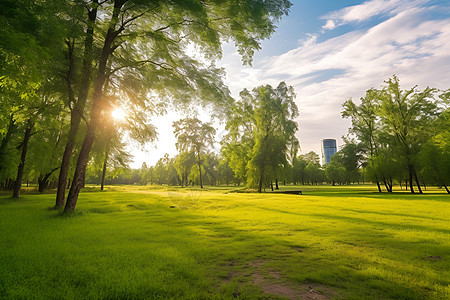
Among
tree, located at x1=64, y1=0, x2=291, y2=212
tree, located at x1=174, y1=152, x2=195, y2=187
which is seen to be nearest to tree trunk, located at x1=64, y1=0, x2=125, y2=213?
tree, located at x1=64, y1=0, x2=291, y2=212

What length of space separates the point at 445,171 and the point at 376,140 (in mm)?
12594

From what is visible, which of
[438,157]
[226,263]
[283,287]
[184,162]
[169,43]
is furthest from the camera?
[184,162]

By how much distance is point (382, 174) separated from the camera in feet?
Result: 124

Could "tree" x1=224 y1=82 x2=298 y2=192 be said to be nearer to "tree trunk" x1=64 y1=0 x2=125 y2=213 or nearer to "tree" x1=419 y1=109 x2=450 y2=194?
"tree" x1=419 y1=109 x2=450 y2=194

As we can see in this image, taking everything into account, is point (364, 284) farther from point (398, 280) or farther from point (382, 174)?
Answer: point (382, 174)

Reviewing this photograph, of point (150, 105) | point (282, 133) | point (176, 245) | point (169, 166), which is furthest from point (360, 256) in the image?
Result: point (169, 166)

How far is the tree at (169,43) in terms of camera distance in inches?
416

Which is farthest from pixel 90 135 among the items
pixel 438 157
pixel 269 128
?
pixel 438 157

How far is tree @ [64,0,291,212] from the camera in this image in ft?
34.7

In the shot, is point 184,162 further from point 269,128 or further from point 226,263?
point 226,263

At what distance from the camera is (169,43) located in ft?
40.7

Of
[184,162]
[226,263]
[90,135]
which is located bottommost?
[226,263]

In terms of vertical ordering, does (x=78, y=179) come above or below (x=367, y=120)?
below

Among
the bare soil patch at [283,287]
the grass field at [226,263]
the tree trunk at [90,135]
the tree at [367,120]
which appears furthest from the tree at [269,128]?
the bare soil patch at [283,287]
